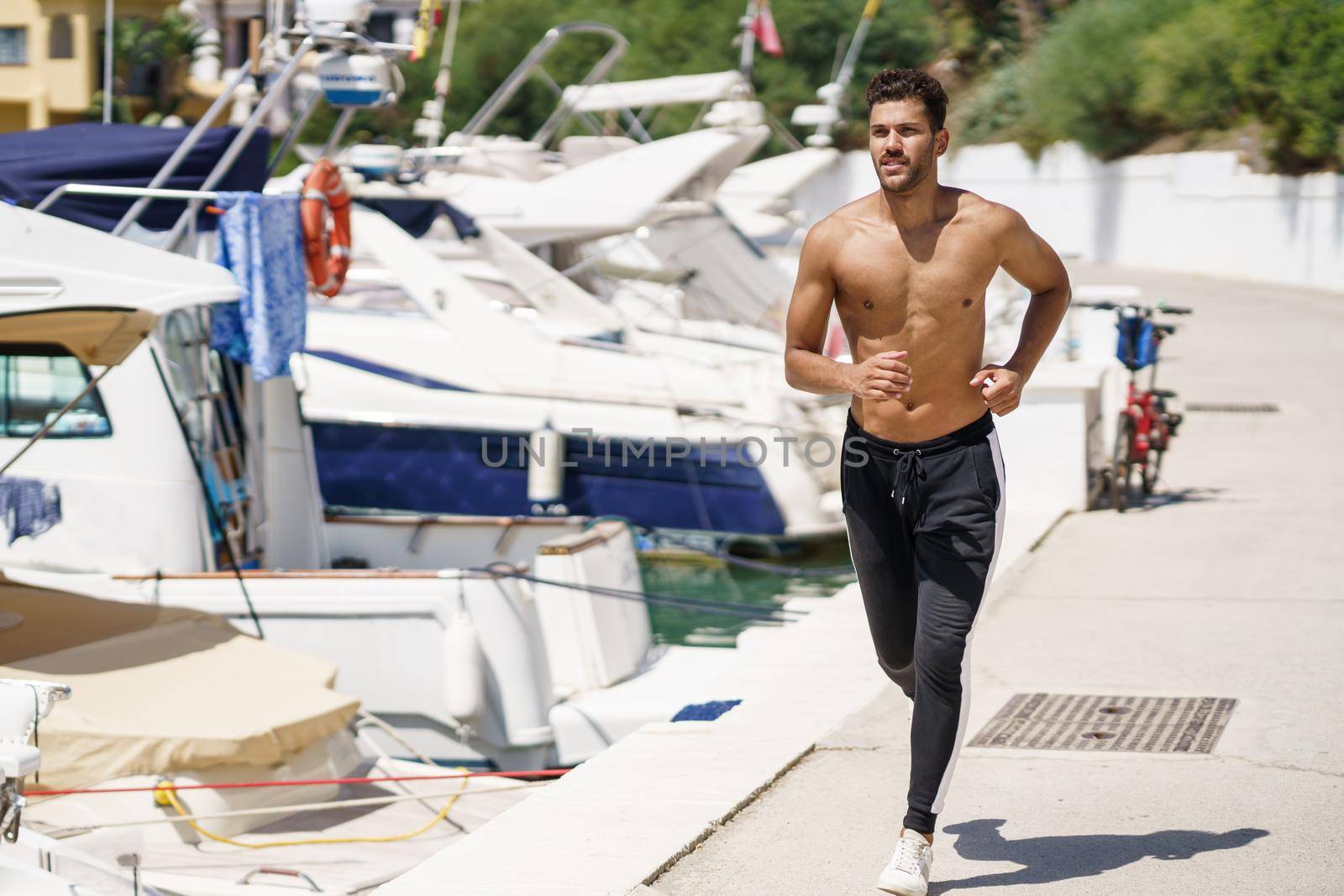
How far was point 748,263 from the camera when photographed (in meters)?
18.1

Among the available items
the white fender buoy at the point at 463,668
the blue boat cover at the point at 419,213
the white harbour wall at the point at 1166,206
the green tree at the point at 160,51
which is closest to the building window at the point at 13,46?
the green tree at the point at 160,51

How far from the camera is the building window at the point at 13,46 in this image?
4512 centimetres

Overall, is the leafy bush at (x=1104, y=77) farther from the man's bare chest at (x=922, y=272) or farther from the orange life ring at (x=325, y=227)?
the man's bare chest at (x=922, y=272)

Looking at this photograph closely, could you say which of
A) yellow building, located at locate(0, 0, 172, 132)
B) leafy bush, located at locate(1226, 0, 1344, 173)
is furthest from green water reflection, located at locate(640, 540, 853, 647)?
yellow building, located at locate(0, 0, 172, 132)

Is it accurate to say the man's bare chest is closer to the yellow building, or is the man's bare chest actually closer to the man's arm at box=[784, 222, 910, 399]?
the man's arm at box=[784, 222, 910, 399]

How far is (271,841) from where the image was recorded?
7.31m

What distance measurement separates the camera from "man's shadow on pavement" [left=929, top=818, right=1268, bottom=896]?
4.45 m

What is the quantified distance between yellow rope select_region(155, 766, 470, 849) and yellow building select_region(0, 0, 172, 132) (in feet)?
134

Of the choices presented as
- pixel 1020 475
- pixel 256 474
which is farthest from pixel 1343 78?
pixel 256 474

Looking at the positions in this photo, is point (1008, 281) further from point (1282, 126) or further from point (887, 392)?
point (887, 392)

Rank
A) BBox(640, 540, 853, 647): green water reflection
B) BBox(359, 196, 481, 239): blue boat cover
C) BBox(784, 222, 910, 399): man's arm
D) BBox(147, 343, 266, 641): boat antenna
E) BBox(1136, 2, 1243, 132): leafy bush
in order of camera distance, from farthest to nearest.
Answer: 1. BBox(1136, 2, 1243, 132): leafy bush
2. BBox(359, 196, 481, 239): blue boat cover
3. BBox(640, 540, 853, 647): green water reflection
4. BBox(147, 343, 266, 641): boat antenna
5. BBox(784, 222, 910, 399): man's arm

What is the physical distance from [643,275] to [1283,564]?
1180 centimetres

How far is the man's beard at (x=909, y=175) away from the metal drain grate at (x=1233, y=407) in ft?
40.3

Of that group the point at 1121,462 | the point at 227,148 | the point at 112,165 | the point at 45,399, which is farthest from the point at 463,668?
the point at 1121,462
